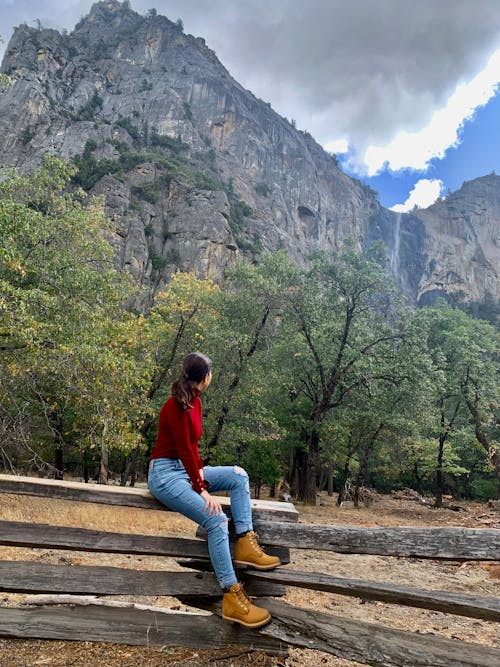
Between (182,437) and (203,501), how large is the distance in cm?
58

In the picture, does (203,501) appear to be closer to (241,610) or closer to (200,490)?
(200,490)

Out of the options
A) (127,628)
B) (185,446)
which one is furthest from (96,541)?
(185,446)

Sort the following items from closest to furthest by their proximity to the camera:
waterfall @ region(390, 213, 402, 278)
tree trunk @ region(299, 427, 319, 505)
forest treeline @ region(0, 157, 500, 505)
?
forest treeline @ region(0, 157, 500, 505) → tree trunk @ region(299, 427, 319, 505) → waterfall @ region(390, 213, 402, 278)

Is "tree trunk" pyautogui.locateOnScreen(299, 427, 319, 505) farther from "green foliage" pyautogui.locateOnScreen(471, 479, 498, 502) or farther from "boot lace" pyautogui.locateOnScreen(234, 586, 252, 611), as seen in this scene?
"green foliage" pyautogui.locateOnScreen(471, 479, 498, 502)

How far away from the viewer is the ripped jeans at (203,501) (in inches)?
141

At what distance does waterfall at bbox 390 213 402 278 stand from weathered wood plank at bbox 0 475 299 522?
5701 inches

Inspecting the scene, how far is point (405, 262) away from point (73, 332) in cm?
14899

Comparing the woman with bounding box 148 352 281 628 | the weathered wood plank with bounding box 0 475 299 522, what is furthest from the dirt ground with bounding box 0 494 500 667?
the weathered wood plank with bounding box 0 475 299 522

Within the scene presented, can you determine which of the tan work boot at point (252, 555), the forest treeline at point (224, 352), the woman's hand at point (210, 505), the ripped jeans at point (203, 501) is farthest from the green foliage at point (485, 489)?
the woman's hand at point (210, 505)

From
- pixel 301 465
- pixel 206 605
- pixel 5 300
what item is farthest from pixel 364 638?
pixel 301 465

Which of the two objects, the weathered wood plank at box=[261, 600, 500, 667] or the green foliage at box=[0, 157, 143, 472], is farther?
the green foliage at box=[0, 157, 143, 472]

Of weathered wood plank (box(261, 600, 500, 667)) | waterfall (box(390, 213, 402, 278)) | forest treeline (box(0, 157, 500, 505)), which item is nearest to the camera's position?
weathered wood plank (box(261, 600, 500, 667))

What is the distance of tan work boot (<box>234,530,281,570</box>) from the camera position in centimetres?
365

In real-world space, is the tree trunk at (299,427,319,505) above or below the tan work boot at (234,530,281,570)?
below
